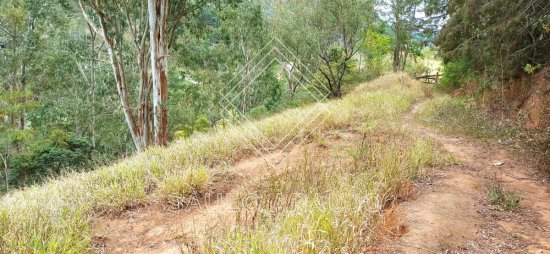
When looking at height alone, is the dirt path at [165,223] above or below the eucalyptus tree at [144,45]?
below

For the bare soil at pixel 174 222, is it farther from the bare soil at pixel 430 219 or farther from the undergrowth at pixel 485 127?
the undergrowth at pixel 485 127

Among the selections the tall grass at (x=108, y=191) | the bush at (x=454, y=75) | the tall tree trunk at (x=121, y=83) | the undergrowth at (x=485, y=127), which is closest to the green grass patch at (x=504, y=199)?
the undergrowth at (x=485, y=127)

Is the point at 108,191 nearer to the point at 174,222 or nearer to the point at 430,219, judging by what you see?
the point at 174,222

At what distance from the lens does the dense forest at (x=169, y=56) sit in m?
9.15

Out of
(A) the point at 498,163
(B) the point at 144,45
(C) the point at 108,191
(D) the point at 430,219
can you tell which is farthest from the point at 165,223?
(B) the point at 144,45

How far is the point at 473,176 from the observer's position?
5285 mm

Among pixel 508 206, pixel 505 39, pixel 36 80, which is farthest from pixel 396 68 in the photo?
pixel 508 206

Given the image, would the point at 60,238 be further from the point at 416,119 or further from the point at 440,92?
the point at 440,92

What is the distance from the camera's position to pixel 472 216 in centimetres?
393

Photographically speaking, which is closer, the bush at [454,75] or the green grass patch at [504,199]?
the green grass patch at [504,199]

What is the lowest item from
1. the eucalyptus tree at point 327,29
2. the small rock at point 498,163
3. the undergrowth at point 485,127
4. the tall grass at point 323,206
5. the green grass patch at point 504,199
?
the small rock at point 498,163

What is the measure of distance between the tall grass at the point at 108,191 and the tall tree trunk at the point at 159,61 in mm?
2975

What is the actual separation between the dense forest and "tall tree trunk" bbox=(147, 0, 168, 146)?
0.03 metres

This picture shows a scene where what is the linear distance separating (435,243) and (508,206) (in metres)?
1.52
